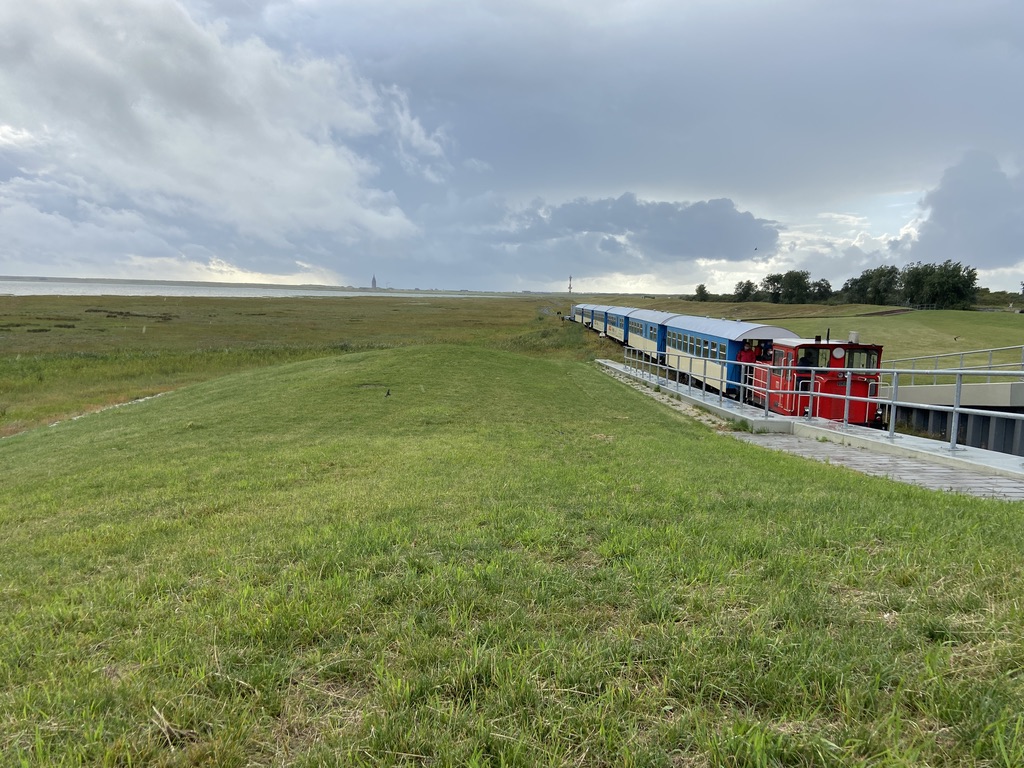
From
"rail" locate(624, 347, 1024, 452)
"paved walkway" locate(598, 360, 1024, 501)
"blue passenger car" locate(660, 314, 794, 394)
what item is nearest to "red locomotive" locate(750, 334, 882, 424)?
"rail" locate(624, 347, 1024, 452)

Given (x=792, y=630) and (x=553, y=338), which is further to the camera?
(x=553, y=338)

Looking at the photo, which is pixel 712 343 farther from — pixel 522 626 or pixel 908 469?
pixel 522 626

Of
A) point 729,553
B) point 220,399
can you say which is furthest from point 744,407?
point 220,399

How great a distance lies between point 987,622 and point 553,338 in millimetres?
42151

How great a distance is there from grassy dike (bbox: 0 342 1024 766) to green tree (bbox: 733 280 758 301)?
11194cm

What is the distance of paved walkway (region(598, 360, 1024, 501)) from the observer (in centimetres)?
626

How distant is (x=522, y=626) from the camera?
280cm

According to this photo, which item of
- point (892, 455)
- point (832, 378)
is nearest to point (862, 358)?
point (832, 378)

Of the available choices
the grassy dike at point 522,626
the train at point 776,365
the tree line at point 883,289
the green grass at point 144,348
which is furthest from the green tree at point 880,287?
the grassy dike at point 522,626

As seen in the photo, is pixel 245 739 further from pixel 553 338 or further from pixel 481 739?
pixel 553 338

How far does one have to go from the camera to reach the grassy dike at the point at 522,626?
2.02 metres

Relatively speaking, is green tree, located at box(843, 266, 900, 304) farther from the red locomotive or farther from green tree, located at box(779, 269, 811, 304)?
the red locomotive

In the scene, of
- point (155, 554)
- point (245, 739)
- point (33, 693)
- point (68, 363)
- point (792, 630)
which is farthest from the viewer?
point (68, 363)

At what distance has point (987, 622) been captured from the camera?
2521 mm
